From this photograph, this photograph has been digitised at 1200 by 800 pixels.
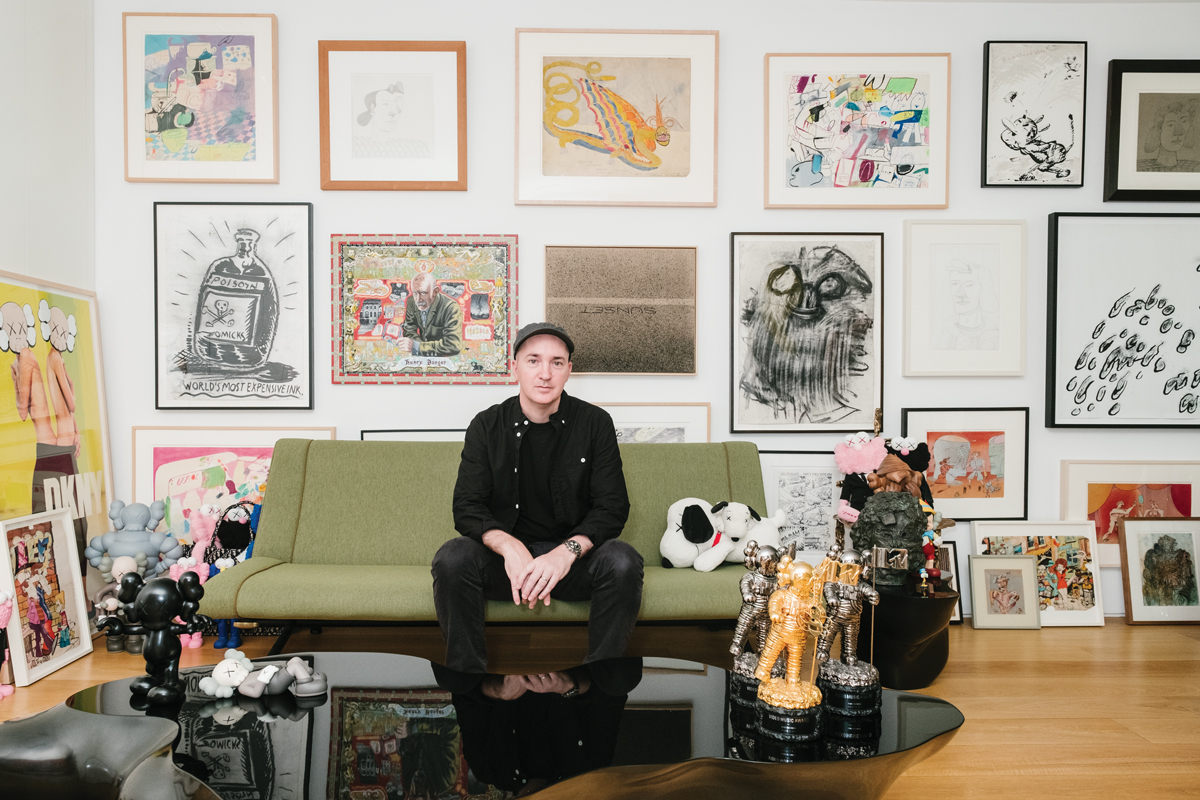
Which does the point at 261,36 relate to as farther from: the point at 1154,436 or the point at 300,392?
the point at 1154,436

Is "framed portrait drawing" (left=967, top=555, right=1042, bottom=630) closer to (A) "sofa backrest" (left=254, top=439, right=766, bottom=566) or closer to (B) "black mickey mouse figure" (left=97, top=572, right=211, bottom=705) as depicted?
(A) "sofa backrest" (left=254, top=439, right=766, bottom=566)

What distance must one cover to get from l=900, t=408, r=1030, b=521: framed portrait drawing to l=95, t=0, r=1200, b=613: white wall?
68 millimetres

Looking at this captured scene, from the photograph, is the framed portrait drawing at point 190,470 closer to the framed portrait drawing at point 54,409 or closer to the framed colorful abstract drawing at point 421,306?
the framed portrait drawing at point 54,409

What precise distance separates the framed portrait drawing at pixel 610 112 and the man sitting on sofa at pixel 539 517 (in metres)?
1.07

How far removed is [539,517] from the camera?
8.16 ft

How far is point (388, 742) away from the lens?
4.34ft

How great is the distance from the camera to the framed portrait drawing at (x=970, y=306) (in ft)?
10.5

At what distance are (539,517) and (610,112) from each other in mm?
1910

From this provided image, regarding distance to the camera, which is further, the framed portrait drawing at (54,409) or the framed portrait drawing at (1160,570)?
the framed portrait drawing at (1160,570)

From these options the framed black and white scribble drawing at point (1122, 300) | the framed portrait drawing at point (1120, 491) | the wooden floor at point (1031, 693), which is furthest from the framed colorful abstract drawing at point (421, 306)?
the framed portrait drawing at point (1120, 491)

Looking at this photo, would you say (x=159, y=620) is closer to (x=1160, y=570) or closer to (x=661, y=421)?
(x=661, y=421)

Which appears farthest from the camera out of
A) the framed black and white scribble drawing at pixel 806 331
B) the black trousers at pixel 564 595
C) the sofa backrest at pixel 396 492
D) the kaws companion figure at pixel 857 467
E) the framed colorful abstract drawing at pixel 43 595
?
the framed black and white scribble drawing at pixel 806 331

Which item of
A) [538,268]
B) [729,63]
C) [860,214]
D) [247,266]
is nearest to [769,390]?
[860,214]

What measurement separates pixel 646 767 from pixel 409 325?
2.39m
